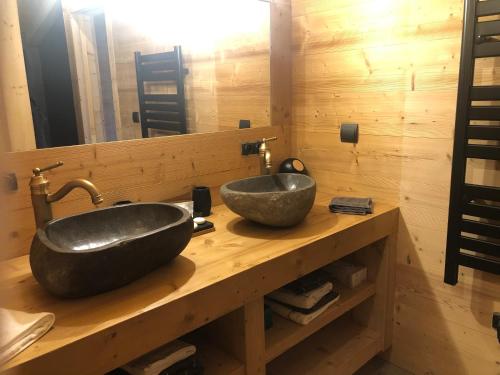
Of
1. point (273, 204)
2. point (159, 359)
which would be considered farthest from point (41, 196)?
point (273, 204)

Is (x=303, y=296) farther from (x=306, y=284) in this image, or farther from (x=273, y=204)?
(x=273, y=204)

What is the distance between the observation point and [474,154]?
1.54 m

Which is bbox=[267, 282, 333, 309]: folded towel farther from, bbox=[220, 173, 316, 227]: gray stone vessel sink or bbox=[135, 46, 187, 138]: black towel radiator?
bbox=[135, 46, 187, 138]: black towel radiator

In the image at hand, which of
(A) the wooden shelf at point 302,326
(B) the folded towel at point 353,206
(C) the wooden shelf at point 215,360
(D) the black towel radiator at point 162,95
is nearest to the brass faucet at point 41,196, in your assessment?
(D) the black towel radiator at point 162,95

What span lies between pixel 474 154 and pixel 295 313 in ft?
2.96

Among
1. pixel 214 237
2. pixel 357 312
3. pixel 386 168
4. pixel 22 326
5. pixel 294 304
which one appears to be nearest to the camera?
pixel 22 326

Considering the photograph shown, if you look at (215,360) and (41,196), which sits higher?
(41,196)

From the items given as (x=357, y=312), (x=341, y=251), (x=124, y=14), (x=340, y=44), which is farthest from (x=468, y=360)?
(x=124, y=14)

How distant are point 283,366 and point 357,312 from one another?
520 millimetres

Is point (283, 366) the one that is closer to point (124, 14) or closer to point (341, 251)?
point (341, 251)

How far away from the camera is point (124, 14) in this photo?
1.61 meters

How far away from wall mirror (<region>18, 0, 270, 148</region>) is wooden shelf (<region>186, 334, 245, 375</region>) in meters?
0.82

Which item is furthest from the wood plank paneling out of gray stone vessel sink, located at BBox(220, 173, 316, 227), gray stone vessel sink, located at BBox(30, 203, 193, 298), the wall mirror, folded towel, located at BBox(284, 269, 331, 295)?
folded towel, located at BBox(284, 269, 331, 295)

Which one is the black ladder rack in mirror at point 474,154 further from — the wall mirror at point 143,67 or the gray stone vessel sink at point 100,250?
the gray stone vessel sink at point 100,250
